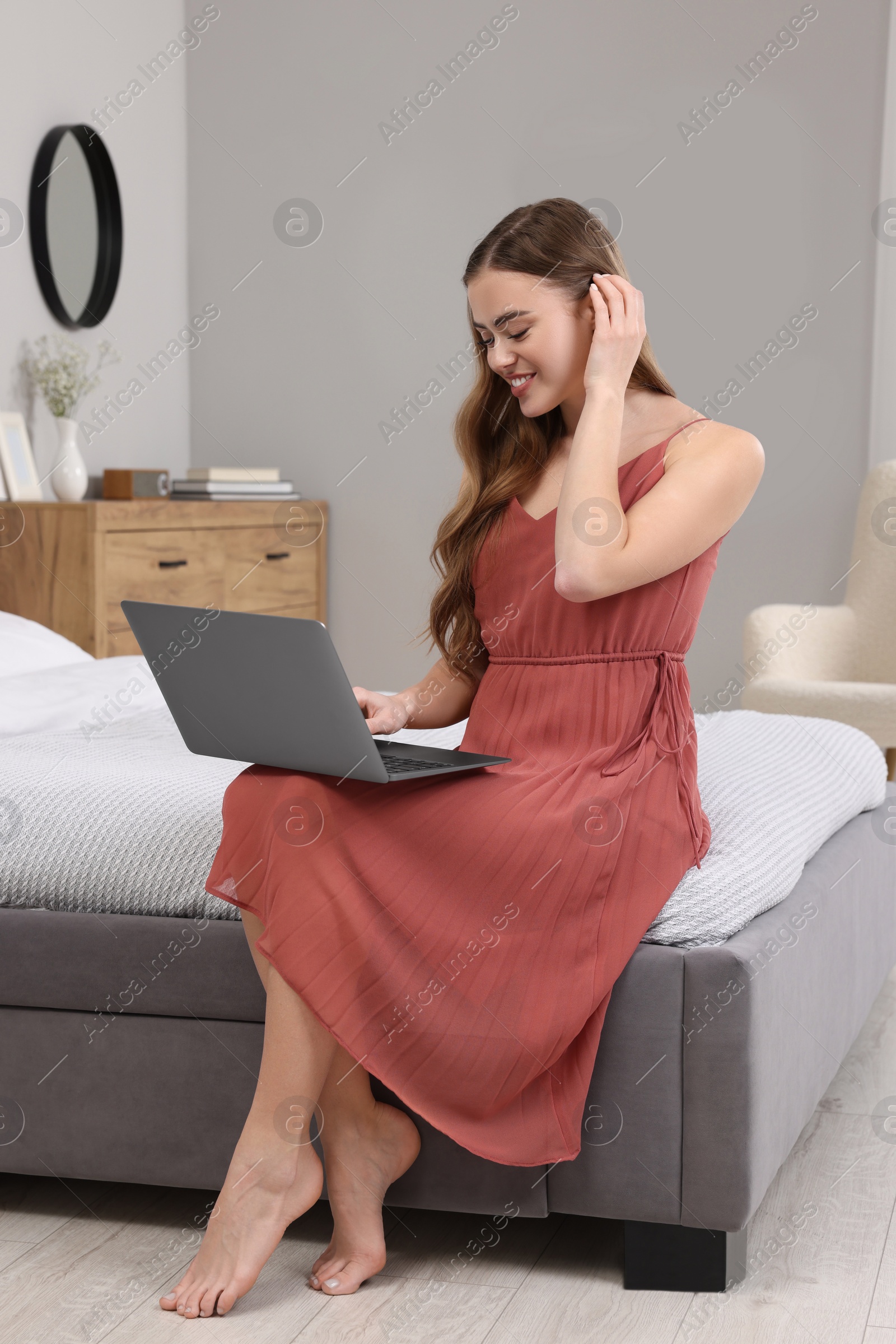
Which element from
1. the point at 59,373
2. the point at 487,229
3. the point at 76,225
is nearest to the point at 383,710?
the point at 59,373

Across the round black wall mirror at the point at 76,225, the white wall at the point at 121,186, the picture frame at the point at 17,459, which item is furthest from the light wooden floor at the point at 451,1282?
the round black wall mirror at the point at 76,225

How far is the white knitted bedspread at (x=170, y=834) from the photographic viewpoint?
143 cm

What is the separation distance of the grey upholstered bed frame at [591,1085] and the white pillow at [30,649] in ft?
3.14

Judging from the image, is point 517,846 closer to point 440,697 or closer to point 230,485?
point 440,697

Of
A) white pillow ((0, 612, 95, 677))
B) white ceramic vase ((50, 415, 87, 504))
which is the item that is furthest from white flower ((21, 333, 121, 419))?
white pillow ((0, 612, 95, 677))

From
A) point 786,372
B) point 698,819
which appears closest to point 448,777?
point 698,819

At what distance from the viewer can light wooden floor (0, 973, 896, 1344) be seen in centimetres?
132

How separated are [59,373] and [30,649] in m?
1.47

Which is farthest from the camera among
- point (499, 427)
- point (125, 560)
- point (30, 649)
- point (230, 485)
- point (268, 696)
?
point (230, 485)

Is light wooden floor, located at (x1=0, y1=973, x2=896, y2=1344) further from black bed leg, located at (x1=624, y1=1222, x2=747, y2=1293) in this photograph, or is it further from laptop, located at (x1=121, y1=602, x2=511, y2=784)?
laptop, located at (x1=121, y1=602, x2=511, y2=784)

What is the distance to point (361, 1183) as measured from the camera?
1.41 metres

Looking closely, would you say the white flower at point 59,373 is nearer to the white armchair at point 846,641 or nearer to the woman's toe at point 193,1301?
the white armchair at point 846,641

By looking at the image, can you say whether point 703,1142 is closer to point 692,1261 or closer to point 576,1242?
point 692,1261

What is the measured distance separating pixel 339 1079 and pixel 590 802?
0.39 m
